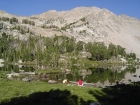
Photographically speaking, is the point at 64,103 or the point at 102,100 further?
the point at 102,100

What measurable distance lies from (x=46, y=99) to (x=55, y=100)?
156 centimetres

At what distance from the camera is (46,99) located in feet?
101

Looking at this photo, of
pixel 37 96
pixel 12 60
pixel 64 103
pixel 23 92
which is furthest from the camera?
pixel 12 60

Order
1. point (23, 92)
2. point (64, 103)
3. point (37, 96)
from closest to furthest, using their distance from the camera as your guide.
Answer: point (64, 103)
point (37, 96)
point (23, 92)

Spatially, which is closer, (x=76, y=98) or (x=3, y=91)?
(x=76, y=98)

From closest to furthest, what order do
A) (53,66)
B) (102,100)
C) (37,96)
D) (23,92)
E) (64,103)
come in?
1. (64,103)
2. (102,100)
3. (37,96)
4. (23,92)
5. (53,66)

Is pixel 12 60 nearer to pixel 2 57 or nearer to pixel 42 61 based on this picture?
pixel 2 57

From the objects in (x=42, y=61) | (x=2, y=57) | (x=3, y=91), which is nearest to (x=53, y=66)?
(x=42, y=61)

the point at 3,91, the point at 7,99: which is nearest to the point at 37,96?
the point at 7,99

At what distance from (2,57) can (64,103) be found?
184 meters

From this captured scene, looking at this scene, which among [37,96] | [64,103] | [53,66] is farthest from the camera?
[53,66]

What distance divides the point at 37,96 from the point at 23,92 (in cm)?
438

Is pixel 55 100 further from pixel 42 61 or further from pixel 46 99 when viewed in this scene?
pixel 42 61

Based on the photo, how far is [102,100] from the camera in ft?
100
